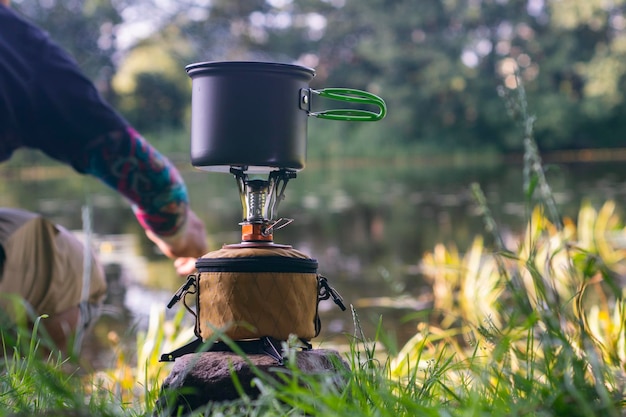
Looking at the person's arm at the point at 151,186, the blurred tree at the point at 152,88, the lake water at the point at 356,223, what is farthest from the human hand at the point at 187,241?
the blurred tree at the point at 152,88

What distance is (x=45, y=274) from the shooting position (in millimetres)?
2340

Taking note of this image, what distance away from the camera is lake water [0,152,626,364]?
4.48 metres

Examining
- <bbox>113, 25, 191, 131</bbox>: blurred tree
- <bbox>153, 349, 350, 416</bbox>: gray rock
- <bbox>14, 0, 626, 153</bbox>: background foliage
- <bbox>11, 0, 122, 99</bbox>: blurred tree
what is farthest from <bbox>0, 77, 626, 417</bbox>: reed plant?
<bbox>11, 0, 122, 99</bbox>: blurred tree

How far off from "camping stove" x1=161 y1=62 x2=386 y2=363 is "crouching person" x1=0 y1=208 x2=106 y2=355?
887 millimetres

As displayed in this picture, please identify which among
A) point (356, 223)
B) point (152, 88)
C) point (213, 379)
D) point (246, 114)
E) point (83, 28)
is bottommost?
point (213, 379)

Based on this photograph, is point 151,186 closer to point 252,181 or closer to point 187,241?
point 187,241

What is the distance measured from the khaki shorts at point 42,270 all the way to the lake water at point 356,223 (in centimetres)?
20

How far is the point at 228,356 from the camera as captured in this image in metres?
1.44

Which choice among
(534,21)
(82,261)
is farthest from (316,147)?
(82,261)

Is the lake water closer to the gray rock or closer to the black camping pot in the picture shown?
the gray rock

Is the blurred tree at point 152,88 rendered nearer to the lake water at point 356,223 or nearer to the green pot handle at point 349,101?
the lake water at point 356,223

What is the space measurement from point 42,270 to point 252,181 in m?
1.01

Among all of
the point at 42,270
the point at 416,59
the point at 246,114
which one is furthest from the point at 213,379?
the point at 416,59

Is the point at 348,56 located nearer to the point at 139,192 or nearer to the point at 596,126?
the point at 596,126
